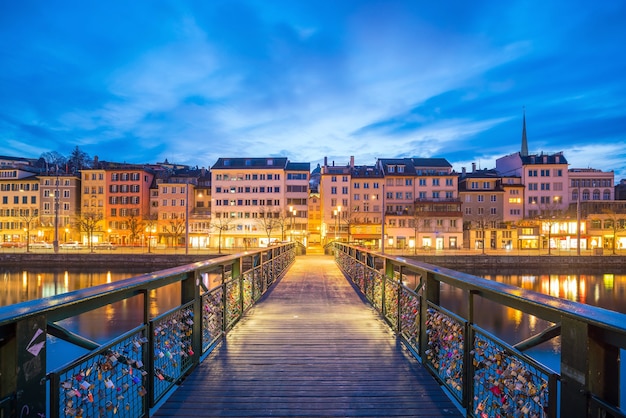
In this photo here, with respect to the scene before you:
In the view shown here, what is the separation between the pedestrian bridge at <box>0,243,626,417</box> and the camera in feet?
6.80

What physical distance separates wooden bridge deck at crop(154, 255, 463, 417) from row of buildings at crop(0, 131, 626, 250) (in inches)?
1957

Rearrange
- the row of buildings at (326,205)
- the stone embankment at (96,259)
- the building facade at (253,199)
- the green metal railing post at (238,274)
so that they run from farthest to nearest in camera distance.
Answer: the building facade at (253,199) → the row of buildings at (326,205) → the stone embankment at (96,259) → the green metal railing post at (238,274)

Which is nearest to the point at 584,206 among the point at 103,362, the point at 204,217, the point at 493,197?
the point at 493,197

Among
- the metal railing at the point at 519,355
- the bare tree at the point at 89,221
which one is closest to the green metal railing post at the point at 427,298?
the metal railing at the point at 519,355

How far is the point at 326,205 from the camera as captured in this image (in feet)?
197

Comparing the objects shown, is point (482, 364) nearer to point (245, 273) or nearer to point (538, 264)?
point (245, 273)

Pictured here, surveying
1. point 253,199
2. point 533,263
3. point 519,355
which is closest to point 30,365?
point 519,355

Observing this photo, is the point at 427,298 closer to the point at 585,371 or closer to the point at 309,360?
the point at 309,360

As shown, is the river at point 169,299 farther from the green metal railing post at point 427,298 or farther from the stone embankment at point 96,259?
the green metal railing post at point 427,298

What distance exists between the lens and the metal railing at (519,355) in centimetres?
202

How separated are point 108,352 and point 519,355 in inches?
115

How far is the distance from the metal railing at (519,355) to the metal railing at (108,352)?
2747 mm

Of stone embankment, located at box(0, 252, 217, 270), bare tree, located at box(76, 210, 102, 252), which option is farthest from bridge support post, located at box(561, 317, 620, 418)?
bare tree, located at box(76, 210, 102, 252)

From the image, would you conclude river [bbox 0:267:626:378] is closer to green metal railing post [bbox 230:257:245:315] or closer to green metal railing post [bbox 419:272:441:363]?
green metal railing post [bbox 230:257:245:315]
